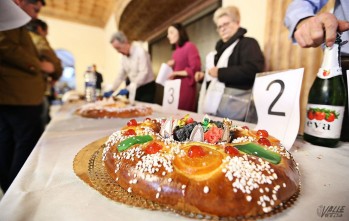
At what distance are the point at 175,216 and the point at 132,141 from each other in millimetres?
200

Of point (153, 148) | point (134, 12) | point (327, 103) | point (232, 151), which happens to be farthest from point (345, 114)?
point (134, 12)

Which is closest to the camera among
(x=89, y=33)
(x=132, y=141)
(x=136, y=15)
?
(x=132, y=141)

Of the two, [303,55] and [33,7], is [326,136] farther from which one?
[33,7]

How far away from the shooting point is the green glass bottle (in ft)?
2.00

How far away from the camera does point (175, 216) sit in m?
0.33

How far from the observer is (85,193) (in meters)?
0.38

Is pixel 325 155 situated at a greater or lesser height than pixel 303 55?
lesser

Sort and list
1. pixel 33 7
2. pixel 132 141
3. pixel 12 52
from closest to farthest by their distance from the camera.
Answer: pixel 132 141
pixel 12 52
pixel 33 7

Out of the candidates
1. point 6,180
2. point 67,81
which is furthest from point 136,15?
point 67,81

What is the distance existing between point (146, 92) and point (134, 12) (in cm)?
196

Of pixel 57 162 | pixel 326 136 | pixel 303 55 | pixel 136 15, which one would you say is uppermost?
pixel 136 15

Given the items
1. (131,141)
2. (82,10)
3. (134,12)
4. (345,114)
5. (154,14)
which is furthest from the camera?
(82,10)

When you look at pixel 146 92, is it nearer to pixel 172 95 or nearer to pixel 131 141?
pixel 172 95

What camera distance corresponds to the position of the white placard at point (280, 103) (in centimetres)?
59
